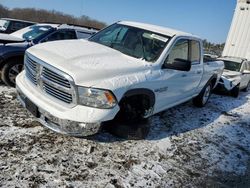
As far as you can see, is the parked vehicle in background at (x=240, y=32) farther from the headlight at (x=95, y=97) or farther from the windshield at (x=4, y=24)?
the headlight at (x=95, y=97)

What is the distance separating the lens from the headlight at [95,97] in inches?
151

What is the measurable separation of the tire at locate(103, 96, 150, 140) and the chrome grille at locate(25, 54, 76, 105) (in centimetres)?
72

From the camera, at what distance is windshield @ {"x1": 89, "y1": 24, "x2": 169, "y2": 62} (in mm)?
5016

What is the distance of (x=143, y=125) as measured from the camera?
15.8 ft

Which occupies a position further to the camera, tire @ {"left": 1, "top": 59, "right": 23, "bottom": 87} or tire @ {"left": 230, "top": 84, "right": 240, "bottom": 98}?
tire @ {"left": 230, "top": 84, "right": 240, "bottom": 98}

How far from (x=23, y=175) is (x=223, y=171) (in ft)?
9.43

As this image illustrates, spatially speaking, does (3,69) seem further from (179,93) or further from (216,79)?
(216,79)

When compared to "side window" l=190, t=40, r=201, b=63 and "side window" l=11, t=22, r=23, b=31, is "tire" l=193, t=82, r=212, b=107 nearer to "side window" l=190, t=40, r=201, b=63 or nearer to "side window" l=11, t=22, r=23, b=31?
"side window" l=190, t=40, r=201, b=63

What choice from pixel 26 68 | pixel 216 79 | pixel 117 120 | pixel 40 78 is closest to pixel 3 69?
pixel 26 68

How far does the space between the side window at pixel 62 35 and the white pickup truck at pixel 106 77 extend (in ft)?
6.79

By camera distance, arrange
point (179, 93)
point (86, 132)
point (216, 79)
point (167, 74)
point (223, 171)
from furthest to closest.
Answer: point (216, 79)
point (179, 93)
point (167, 74)
point (223, 171)
point (86, 132)

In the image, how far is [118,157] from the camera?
14.1ft

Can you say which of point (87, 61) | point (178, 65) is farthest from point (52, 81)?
point (178, 65)

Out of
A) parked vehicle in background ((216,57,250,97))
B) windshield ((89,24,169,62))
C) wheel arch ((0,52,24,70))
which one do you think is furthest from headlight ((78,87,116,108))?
parked vehicle in background ((216,57,250,97))
